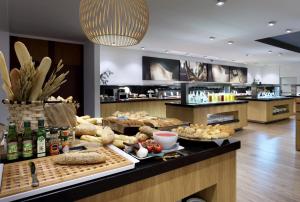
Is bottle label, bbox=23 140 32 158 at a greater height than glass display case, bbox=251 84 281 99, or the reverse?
glass display case, bbox=251 84 281 99

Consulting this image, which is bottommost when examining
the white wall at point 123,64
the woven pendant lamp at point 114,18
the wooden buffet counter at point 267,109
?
the wooden buffet counter at point 267,109

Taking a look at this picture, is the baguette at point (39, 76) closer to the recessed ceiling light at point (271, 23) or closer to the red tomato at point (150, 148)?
Answer: the red tomato at point (150, 148)

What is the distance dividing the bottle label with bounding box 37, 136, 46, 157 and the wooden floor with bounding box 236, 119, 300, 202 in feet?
7.24

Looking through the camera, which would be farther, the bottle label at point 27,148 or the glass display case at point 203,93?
the glass display case at point 203,93

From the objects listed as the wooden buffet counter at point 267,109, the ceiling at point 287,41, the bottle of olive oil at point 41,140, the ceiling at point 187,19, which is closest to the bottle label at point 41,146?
the bottle of olive oil at point 41,140

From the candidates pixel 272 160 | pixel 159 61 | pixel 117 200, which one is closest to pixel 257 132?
pixel 272 160

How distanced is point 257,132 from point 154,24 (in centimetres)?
419

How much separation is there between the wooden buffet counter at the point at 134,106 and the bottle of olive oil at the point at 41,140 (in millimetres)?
4963

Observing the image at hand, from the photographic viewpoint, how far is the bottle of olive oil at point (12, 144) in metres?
1.09

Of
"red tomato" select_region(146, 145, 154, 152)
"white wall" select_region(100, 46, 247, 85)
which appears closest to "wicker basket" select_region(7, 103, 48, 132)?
"red tomato" select_region(146, 145, 154, 152)

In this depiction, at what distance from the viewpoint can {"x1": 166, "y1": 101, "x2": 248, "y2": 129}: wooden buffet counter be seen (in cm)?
516

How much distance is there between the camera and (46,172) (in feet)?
3.10

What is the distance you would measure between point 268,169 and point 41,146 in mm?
3354

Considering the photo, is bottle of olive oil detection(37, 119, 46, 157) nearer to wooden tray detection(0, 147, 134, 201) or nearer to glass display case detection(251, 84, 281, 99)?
wooden tray detection(0, 147, 134, 201)
